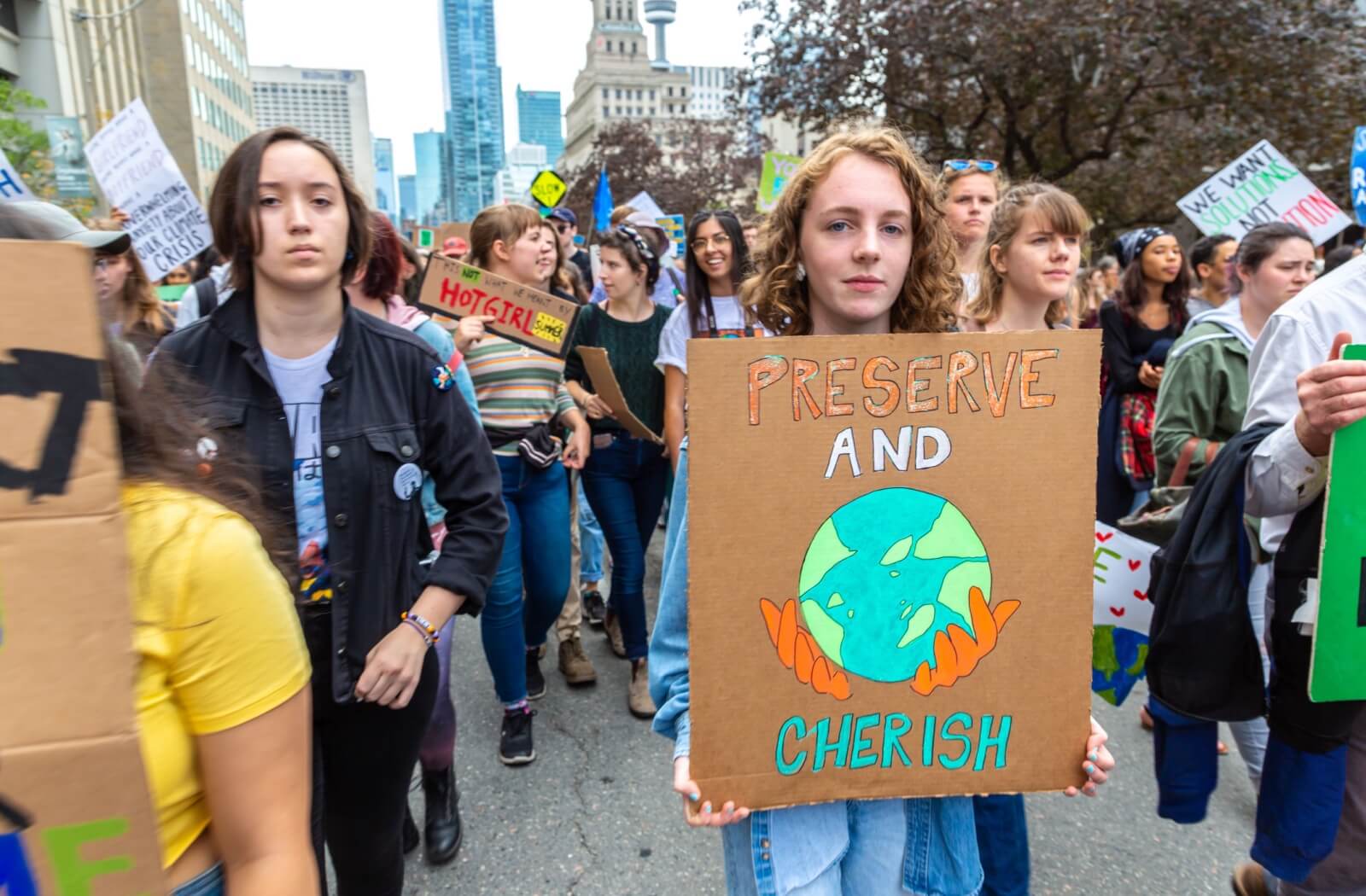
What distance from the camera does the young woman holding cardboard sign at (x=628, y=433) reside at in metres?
3.98

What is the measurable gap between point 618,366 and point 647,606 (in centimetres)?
152

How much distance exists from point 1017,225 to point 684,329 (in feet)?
5.36

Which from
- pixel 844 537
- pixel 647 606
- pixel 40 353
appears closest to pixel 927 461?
pixel 844 537

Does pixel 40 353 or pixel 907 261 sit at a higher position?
pixel 907 261

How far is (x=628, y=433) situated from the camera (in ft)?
13.0

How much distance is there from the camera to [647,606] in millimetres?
5000

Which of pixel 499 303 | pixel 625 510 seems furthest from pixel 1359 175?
pixel 499 303

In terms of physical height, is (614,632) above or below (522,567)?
below

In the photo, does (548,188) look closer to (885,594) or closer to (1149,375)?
(1149,375)

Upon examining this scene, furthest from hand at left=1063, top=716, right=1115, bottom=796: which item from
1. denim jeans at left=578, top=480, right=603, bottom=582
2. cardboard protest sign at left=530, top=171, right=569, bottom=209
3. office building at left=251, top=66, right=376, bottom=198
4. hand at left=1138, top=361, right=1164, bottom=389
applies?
office building at left=251, top=66, right=376, bottom=198

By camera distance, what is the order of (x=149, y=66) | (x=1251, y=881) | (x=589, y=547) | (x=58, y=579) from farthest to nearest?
(x=149, y=66) < (x=589, y=547) < (x=1251, y=881) < (x=58, y=579)

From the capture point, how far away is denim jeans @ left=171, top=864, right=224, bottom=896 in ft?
3.63

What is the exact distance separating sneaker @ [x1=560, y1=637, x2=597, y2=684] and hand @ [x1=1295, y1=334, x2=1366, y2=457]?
3162 millimetres

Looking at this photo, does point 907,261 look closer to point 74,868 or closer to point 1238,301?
point 74,868
